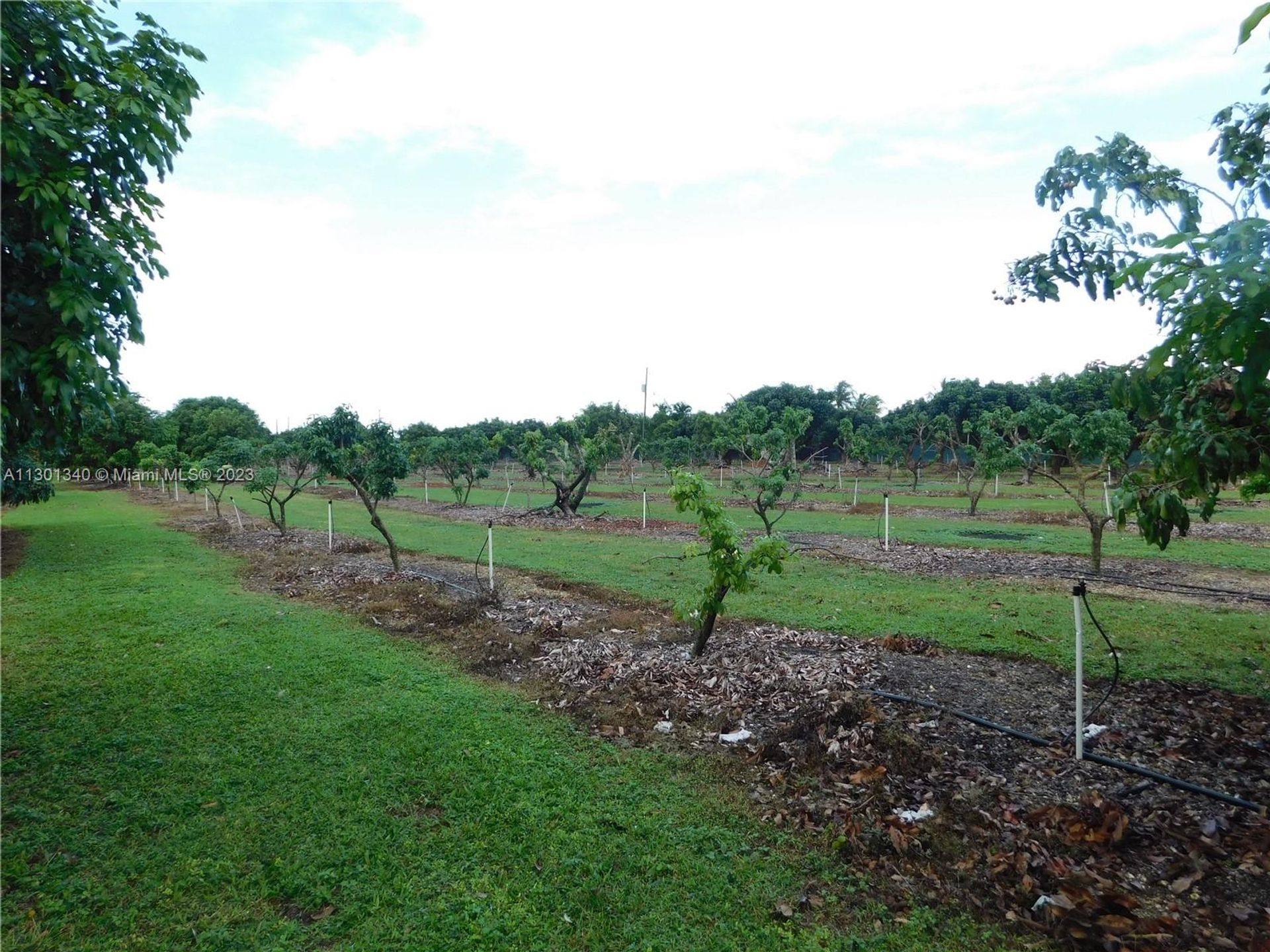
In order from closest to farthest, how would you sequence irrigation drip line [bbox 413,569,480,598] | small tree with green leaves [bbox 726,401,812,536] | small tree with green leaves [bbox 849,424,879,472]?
irrigation drip line [bbox 413,569,480,598]
small tree with green leaves [bbox 726,401,812,536]
small tree with green leaves [bbox 849,424,879,472]

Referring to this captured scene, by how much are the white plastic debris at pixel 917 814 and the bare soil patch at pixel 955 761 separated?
14 millimetres

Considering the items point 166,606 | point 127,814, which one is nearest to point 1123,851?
point 127,814

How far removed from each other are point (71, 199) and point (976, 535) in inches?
741

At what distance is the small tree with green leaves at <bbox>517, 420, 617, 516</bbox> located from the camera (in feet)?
77.2

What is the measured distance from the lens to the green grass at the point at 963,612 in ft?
22.2

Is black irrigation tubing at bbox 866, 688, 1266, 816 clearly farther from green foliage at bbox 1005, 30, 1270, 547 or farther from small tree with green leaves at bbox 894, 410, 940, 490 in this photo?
small tree with green leaves at bbox 894, 410, 940, 490

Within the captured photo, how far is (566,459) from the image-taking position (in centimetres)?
2367

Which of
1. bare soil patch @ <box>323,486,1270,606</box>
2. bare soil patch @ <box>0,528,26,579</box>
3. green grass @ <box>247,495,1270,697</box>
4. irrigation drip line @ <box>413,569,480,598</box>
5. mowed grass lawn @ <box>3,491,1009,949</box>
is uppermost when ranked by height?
bare soil patch @ <box>323,486,1270,606</box>

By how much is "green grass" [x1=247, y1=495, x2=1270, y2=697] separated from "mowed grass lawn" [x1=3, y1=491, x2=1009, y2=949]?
447 cm

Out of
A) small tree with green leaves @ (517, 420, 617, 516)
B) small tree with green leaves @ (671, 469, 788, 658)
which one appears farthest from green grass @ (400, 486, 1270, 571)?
small tree with green leaves @ (671, 469, 788, 658)

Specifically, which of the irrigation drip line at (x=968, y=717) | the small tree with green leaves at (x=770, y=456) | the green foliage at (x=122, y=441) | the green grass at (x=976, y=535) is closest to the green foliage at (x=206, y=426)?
the green foliage at (x=122, y=441)

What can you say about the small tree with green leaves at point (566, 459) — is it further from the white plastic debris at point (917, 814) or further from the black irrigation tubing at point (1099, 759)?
the white plastic debris at point (917, 814)

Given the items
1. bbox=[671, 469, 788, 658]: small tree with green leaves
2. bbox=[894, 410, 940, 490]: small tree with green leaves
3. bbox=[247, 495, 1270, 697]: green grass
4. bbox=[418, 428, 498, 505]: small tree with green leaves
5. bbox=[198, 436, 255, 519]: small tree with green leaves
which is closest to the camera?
bbox=[671, 469, 788, 658]: small tree with green leaves

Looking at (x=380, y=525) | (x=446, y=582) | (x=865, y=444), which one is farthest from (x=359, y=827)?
(x=865, y=444)
